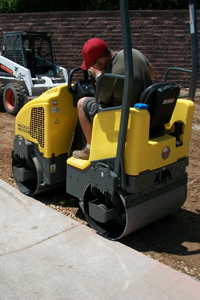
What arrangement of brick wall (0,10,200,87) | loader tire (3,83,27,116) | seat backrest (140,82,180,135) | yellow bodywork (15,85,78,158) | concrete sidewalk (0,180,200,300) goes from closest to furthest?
concrete sidewalk (0,180,200,300) → seat backrest (140,82,180,135) → yellow bodywork (15,85,78,158) → loader tire (3,83,27,116) → brick wall (0,10,200,87)

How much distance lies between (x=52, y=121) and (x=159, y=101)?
1272 mm

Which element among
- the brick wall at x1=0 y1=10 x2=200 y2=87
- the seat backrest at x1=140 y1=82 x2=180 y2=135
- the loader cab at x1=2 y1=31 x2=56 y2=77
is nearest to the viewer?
the seat backrest at x1=140 y1=82 x2=180 y2=135

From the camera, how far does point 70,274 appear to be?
2.94 meters

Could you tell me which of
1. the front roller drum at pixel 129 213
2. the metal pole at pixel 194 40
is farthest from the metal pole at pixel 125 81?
the metal pole at pixel 194 40

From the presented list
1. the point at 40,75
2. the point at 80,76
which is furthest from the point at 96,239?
the point at 80,76

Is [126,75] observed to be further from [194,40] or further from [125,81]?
[194,40]

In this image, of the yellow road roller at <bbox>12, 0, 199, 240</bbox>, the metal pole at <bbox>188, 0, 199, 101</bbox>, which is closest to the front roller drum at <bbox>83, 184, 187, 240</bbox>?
the yellow road roller at <bbox>12, 0, 199, 240</bbox>

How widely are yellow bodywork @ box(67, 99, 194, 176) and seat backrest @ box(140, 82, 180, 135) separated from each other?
16 cm

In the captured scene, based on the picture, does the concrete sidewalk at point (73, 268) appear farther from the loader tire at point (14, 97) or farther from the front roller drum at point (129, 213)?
the loader tire at point (14, 97)

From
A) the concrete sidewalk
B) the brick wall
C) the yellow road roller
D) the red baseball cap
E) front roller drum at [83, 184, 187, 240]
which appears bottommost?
the concrete sidewalk

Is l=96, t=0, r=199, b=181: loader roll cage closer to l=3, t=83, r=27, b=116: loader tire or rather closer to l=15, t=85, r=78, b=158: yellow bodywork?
l=15, t=85, r=78, b=158: yellow bodywork

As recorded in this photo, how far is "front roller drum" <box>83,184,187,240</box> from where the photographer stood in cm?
334

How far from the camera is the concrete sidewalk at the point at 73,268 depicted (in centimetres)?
273

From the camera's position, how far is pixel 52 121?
3990 mm
